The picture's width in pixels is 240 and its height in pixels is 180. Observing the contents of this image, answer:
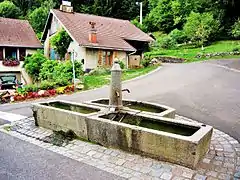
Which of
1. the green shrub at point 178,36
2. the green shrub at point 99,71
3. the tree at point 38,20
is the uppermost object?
the tree at point 38,20

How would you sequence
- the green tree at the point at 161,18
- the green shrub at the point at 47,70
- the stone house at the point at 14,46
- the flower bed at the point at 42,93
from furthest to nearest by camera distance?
the green tree at the point at 161,18
the stone house at the point at 14,46
the green shrub at the point at 47,70
the flower bed at the point at 42,93

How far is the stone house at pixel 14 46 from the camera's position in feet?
79.2

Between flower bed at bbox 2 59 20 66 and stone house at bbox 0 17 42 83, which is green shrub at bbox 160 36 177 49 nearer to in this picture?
stone house at bbox 0 17 42 83

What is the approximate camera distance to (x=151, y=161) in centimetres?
507

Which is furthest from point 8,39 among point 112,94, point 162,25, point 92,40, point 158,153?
point 162,25

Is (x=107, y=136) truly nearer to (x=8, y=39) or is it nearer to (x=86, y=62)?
(x=86, y=62)

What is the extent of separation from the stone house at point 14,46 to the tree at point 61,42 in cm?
403

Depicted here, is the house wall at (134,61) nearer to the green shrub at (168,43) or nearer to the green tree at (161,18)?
the green shrub at (168,43)

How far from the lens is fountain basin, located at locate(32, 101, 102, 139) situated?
246 inches

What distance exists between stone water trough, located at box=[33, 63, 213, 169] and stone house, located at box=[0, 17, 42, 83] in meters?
18.9

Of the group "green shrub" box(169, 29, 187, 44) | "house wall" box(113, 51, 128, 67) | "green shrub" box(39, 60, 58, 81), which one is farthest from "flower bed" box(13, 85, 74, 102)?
"green shrub" box(169, 29, 187, 44)

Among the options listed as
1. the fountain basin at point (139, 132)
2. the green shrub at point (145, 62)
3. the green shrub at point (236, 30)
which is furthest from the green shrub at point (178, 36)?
the fountain basin at point (139, 132)

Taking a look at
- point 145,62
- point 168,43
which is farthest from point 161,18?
point 145,62

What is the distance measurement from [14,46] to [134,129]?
73.1 feet
